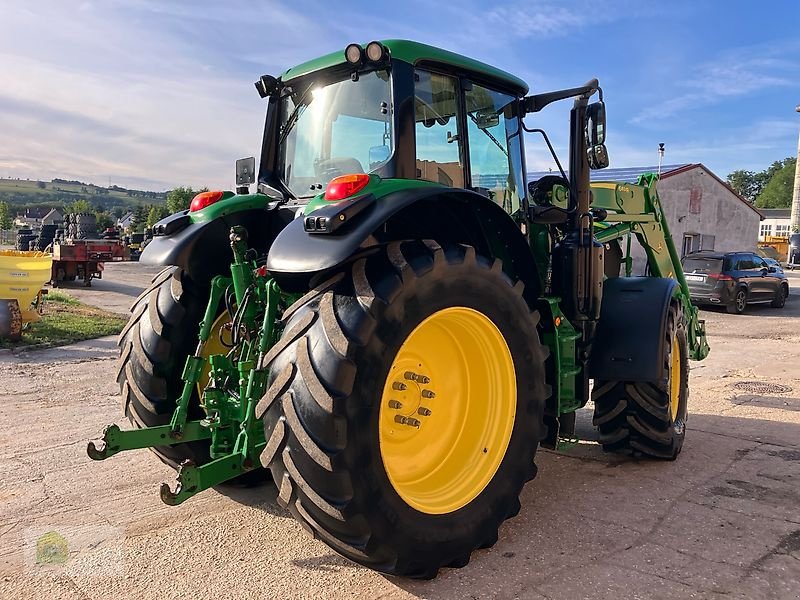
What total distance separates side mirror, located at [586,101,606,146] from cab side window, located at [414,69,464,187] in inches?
34.7

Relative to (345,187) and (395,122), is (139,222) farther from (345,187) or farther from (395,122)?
(345,187)

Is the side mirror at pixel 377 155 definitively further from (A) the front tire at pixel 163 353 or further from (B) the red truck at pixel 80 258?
(B) the red truck at pixel 80 258

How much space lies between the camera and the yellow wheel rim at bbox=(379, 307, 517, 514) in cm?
332

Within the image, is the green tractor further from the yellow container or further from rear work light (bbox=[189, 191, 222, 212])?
the yellow container

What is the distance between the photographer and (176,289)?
385 cm

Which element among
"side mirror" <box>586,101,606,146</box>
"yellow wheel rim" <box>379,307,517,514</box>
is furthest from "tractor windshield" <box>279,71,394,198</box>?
"side mirror" <box>586,101,606,146</box>

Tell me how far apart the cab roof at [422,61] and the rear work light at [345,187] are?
95 cm

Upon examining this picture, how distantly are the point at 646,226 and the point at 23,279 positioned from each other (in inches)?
338

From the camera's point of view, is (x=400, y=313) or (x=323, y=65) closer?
(x=400, y=313)

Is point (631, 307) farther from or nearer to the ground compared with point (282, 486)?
farther from the ground

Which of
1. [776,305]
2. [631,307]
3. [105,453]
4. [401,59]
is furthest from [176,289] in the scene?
[776,305]

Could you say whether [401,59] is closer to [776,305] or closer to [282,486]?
[282,486]

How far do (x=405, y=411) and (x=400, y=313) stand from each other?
0.70m

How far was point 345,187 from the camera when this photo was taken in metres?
2.96
